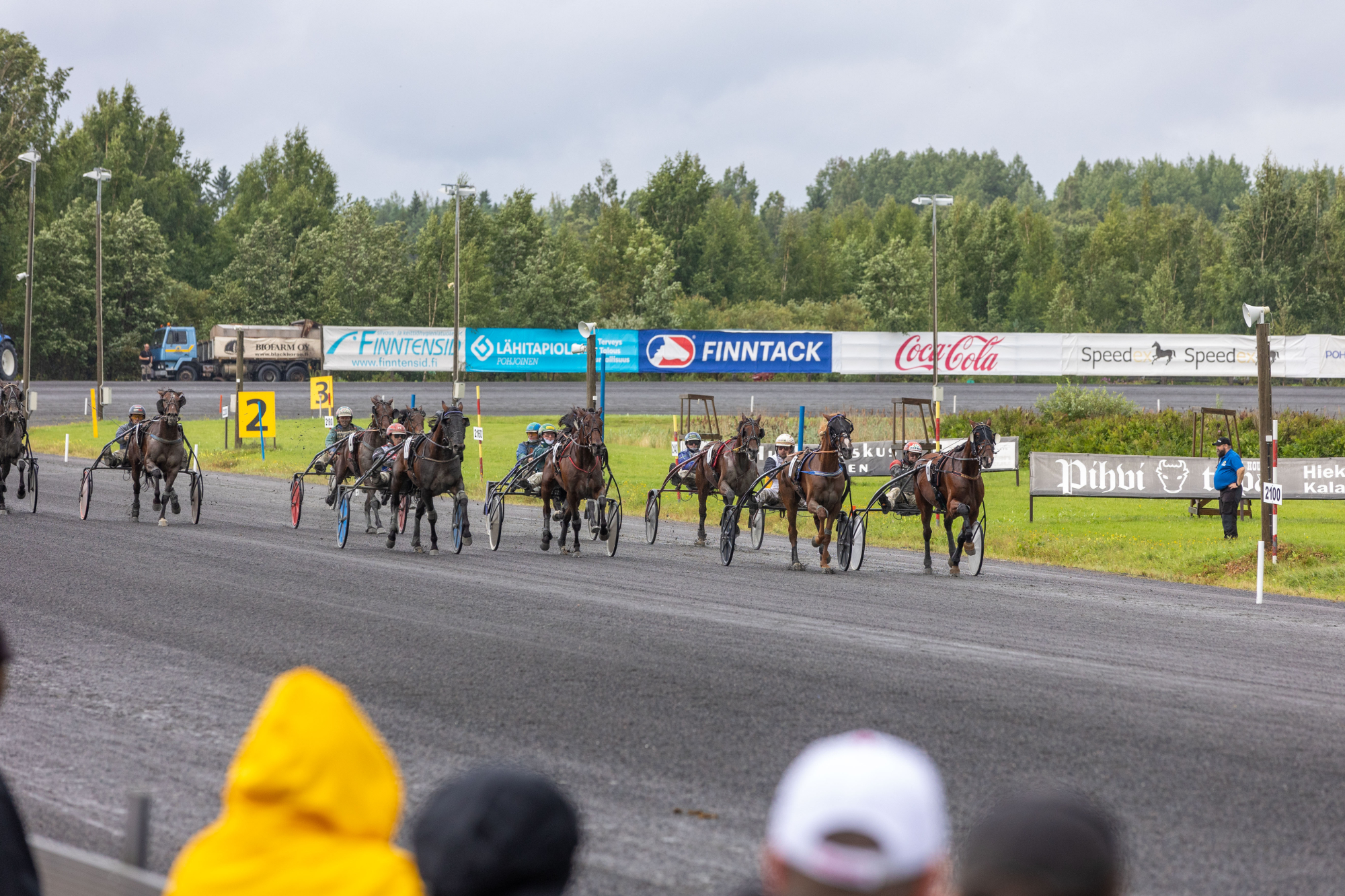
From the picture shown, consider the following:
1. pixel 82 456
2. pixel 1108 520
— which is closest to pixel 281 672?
pixel 1108 520

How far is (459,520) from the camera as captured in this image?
18391mm

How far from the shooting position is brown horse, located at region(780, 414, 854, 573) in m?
17.0

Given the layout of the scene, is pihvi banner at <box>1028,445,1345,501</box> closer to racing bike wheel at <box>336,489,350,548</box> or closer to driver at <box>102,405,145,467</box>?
racing bike wheel at <box>336,489,350,548</box>

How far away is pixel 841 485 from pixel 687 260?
7638 centimetres

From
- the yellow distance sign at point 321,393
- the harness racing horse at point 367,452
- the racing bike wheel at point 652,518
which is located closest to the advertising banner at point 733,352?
the yellow distance sign at point 321,393

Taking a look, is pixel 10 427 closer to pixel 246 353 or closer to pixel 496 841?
pixel 496 841

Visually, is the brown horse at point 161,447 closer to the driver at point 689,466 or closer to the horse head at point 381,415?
the horse head at point 381,415

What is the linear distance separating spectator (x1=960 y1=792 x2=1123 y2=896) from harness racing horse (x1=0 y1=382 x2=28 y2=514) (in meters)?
22.1

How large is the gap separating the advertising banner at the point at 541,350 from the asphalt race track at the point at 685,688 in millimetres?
34044

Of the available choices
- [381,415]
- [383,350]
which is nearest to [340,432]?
[381,415]

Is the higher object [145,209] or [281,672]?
[145,209]

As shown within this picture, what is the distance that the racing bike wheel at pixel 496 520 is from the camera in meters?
19.0

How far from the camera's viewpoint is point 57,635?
432 inches

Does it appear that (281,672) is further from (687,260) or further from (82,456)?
(687,260)
